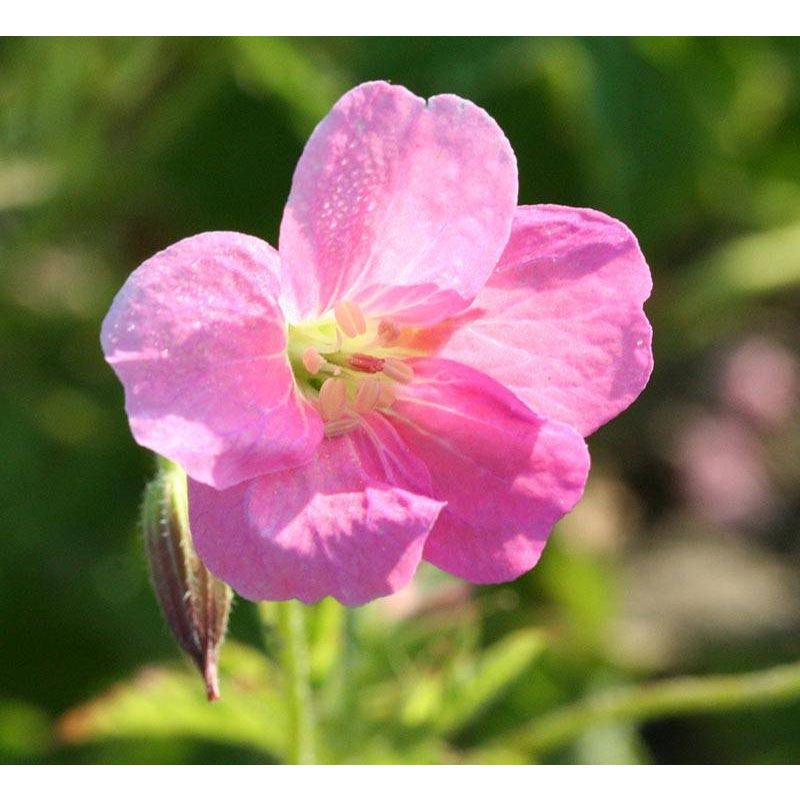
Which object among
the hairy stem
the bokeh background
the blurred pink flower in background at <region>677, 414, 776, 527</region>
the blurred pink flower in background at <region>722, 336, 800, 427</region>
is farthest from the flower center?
the blurred pink flower in background at <region>722, 336, 800, 427</region>

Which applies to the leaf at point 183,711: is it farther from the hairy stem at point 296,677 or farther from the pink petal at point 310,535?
the pink petal at point 310,535

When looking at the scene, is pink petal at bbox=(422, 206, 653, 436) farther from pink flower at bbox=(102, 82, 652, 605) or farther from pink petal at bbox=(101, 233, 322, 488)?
pink petal at bbox=(101, 233, 322, 488)

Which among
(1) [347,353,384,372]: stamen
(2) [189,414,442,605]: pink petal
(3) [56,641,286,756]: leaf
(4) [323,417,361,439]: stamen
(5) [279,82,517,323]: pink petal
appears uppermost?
(5) [279,82,517,323]: pink petal

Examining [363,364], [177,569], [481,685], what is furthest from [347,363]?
[481,685]

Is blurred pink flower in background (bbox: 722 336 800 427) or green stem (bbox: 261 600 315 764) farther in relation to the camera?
blurred pink flower in background (bbox: 722 336 800 427)

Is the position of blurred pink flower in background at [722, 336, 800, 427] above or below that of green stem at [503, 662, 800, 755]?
below

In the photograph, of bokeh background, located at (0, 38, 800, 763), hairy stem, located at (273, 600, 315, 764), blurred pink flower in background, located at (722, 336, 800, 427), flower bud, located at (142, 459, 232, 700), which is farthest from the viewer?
blurred pink flower in background, located at (722, 336, 800, 427)

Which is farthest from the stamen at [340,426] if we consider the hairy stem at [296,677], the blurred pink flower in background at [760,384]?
the blurred pink flower in background at [760,384]
